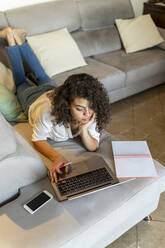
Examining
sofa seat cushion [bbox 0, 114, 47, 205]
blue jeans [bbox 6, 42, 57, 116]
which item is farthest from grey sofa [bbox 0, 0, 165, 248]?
blue jeans [bbox 6, 42, 57, 116]

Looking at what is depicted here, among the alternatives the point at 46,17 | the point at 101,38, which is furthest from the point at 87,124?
the point at 101,38

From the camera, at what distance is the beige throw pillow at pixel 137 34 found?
2896 mm

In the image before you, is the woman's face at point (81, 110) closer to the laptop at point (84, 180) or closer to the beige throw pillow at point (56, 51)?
the laptop at point (84, 180)

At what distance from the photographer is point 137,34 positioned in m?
2.91

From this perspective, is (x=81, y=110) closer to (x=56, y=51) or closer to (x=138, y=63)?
(x=56, y=51)

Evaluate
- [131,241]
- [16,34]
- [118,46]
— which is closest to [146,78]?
[118,46]

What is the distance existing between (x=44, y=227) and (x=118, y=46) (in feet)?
8.08

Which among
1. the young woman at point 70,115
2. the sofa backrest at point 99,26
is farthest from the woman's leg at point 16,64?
the sofa backrest at point 99,26

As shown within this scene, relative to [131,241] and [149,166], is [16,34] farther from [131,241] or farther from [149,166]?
[131,241]

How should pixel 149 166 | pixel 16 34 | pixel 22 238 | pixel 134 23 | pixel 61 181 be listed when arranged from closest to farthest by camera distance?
pixel 22 238, pixel 61 181, pixel 149 166, pixel 16 34, pixel 134 23

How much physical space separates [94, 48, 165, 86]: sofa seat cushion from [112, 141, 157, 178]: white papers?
1223 millimetres

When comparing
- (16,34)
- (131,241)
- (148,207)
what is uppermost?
(16,34)

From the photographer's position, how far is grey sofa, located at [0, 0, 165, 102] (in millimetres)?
2443

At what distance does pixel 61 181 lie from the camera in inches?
47.4
